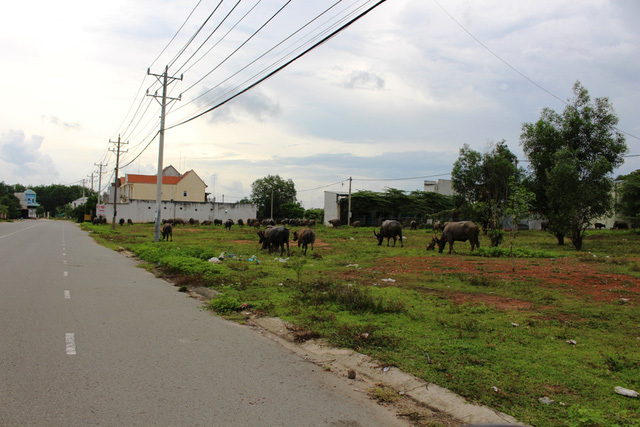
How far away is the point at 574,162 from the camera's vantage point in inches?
980

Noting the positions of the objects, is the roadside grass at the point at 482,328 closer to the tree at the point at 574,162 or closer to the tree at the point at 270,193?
the tree at the point at 574,162

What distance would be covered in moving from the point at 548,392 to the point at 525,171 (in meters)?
30.9

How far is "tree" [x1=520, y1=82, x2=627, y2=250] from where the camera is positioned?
2434 centimetres

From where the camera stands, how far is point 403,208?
63.9 metres

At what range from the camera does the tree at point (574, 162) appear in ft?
79.9

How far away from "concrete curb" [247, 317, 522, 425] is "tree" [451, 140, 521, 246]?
35.6ft

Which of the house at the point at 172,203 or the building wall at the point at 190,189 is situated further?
the building wall at the point at 190,189

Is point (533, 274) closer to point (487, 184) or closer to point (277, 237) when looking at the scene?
point (277, 237)

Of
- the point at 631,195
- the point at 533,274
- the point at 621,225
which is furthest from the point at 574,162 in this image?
the point at 621,225

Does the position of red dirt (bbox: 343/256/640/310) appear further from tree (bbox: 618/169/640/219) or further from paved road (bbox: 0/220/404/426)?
tree (bbox: 618/169/640/219)

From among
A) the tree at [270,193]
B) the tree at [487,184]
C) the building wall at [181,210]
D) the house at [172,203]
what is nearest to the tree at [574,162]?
the tree at [487,184]

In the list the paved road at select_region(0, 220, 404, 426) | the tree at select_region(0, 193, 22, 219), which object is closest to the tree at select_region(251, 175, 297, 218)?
the tree at select_region(0, 193, 22, 219)

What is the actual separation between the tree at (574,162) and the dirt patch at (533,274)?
26.2ft

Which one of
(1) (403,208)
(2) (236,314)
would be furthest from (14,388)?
(1) (403,208)
